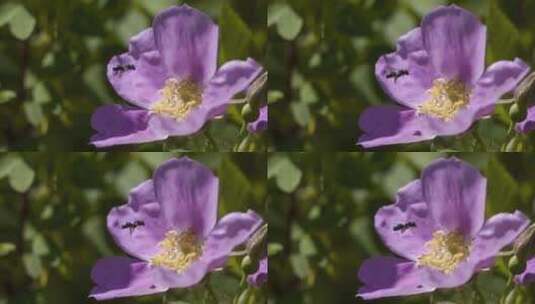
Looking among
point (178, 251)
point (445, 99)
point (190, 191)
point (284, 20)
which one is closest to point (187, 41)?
point (284, 20)

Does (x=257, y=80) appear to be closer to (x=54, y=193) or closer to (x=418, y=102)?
(x=418, y=102)

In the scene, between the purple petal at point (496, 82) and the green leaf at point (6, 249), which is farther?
the green leaf at point (6, 249)

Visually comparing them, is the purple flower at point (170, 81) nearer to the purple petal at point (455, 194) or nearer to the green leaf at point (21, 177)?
the green leaf at point (21, 177)

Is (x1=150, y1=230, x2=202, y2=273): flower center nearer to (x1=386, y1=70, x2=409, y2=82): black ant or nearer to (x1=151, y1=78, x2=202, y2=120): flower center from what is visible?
(x1=151, y1=78, x2=202, y2=120): flower center

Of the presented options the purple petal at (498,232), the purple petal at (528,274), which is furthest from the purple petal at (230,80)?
the purple petal at (528,274)

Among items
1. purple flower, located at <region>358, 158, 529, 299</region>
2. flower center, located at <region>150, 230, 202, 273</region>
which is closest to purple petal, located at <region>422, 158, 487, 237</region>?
purple flower, located at <region>358, 158, 529, 299</region>

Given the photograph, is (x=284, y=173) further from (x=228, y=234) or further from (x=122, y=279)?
(x=122, y=279)
